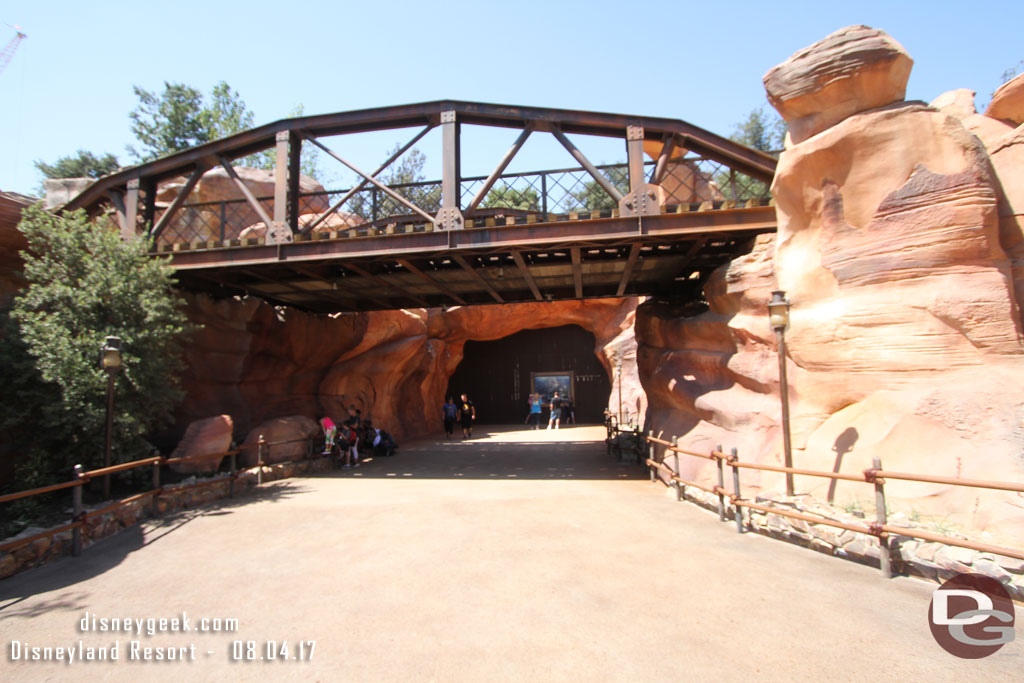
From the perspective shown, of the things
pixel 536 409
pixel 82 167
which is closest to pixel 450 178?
pixel 536 409

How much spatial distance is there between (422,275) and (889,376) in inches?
356

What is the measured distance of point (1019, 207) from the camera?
6.58 m

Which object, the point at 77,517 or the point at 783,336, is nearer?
the point at 77,517

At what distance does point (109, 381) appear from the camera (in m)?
7.61

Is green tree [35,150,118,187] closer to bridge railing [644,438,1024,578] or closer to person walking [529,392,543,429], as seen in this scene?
person walking [529,392,543,429]

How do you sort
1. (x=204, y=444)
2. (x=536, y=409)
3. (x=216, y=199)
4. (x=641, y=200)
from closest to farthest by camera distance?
(x=641, y=200) < (x=204, y=444) < (x=536, y=409) < (x=216, y=199)

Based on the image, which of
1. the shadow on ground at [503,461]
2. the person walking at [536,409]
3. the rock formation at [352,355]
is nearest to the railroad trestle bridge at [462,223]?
the rock formation at [352,355]

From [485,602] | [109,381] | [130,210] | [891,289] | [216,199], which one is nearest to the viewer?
[485,602]

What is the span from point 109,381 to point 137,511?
2033mm

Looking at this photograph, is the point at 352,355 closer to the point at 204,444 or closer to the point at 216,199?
the point at 204,444

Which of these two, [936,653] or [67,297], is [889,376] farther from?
[67,297]

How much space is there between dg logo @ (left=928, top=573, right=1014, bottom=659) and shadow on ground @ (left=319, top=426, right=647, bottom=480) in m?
6.70

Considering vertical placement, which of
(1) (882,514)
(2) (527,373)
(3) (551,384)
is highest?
(2) (527,373)

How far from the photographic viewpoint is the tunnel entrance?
27.9 m
